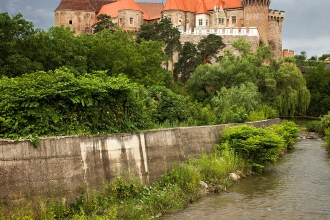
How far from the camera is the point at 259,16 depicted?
61.2 metres

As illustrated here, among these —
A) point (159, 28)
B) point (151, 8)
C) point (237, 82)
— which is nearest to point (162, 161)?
point (237, 82)

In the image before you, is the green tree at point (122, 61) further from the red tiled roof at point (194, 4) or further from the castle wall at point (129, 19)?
the red tiled roof at point (194, 4)

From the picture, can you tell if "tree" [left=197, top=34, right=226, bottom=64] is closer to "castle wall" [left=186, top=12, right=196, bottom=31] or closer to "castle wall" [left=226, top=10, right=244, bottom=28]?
"castle wall" [left=186, top=12, right=196, bottom=31]

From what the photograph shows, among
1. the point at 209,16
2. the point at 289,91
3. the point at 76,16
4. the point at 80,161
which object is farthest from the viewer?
the point at 76,16

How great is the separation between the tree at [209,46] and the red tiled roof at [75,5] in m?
26.6

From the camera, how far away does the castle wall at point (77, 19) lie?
6925 cm

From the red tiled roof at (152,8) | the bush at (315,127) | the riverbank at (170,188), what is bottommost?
the bush at (315,127)

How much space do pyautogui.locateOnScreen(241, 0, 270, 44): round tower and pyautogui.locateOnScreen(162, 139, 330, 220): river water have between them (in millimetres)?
45683

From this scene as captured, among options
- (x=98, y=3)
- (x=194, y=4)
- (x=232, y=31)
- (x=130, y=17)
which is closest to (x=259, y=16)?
(x=232, y=31)

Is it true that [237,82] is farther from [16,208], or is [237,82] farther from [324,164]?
[16,208]

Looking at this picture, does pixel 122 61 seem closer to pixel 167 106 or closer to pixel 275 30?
pixel 167 106

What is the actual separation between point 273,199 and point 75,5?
63.5 m

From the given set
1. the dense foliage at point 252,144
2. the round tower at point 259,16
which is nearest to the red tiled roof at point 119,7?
the round tower at point 259,16

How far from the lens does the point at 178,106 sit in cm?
1994
